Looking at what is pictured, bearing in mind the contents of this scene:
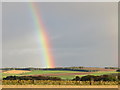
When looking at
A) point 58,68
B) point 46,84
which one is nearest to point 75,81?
point 46,84

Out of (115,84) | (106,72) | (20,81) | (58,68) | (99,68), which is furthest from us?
(58,68)

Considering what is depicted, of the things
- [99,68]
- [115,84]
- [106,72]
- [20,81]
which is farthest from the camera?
[99,68]

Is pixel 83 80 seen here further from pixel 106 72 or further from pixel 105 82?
pixel 106 72

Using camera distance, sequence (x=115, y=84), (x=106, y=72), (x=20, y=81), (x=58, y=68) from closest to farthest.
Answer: (x=115, y=84)
(x=20, y=81)
(x=106, y=72)
(x=58, y=68)

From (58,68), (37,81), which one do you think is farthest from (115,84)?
(58,68)

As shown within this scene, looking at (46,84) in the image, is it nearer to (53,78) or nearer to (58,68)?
(53,78)

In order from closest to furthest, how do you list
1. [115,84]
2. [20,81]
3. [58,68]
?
[115,84]
[20,81]
[58,68]

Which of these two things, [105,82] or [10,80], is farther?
[10,80]

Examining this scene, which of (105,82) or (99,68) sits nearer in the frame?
(105,82)
